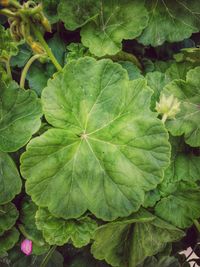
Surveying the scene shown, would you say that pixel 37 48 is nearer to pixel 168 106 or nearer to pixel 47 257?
pixel 168 106

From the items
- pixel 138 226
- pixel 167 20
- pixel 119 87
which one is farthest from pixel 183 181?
pixel 167 20

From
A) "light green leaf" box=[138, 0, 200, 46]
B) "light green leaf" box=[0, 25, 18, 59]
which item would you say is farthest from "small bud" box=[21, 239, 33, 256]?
"light green leaf" box=[138, 0, 200, 46]

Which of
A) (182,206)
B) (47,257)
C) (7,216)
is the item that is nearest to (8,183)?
(7,216)

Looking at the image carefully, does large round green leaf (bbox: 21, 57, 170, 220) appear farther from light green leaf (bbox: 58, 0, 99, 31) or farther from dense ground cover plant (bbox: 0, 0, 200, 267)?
light green leaf (bbox: 58, 0, 99, 31)

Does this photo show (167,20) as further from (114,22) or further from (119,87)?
(119,87)

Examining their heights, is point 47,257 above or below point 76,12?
below

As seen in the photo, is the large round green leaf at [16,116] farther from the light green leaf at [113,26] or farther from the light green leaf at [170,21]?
the light green leaf at [170,21]
